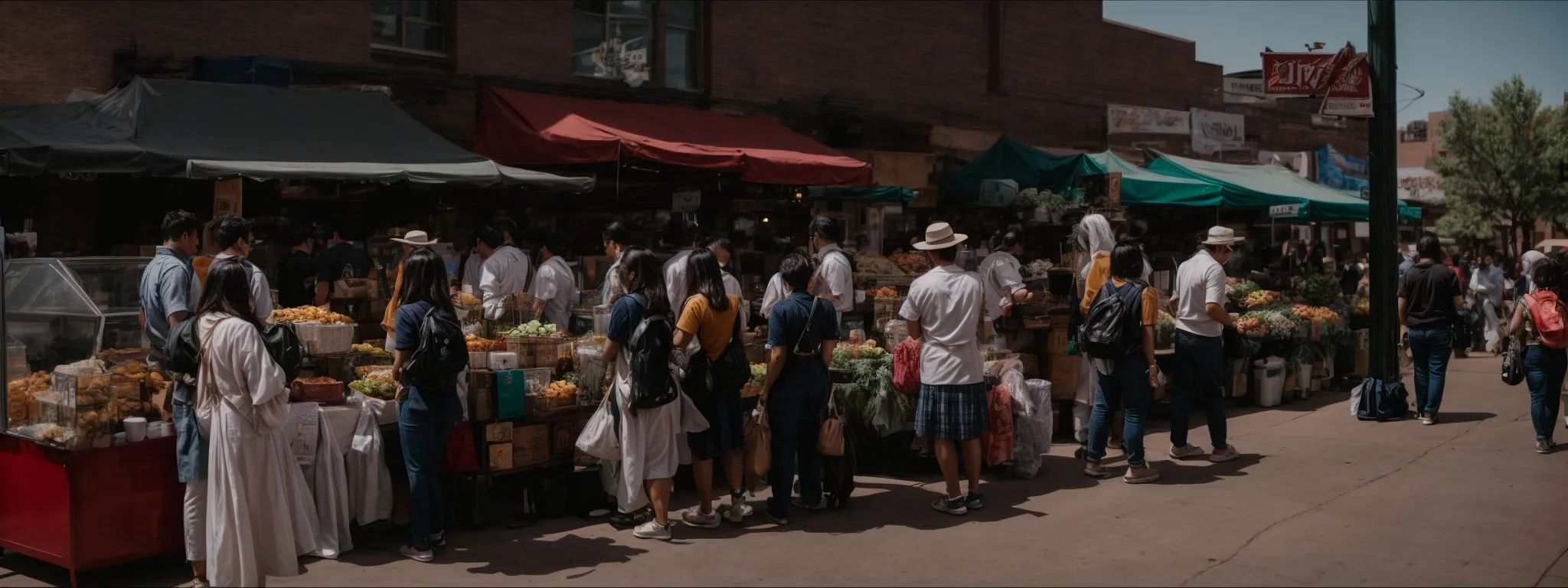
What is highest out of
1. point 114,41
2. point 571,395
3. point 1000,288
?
point 114,41

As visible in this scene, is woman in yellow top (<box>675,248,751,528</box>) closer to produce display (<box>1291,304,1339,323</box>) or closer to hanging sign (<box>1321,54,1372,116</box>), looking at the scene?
hanging sign (<box>1321,54,1372,116</box>)

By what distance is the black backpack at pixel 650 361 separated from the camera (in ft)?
23.9

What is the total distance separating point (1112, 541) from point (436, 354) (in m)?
4.05

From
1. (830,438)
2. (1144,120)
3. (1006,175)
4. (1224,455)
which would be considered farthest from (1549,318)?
(1144,120)

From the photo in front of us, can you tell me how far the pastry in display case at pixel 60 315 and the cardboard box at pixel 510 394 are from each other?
2.12 meters

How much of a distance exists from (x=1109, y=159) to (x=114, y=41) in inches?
468

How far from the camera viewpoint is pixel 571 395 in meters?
8.45

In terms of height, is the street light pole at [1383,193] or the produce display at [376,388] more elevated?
the street light pole at [1383,193]

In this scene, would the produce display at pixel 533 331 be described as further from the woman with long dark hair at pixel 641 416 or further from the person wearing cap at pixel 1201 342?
the person wearing cap at pixel 1201 342

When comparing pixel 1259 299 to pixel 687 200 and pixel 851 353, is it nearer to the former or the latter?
pixel 687 200

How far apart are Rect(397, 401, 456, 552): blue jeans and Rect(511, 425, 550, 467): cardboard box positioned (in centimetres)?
85

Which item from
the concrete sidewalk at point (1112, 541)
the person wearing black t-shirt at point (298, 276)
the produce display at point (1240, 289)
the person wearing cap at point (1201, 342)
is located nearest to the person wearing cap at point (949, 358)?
the concrete sidewalk at point (1112, 541)

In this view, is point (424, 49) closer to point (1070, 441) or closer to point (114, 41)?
point (114, 41)

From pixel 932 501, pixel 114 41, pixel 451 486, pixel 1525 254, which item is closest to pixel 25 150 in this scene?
pixel 114 41
